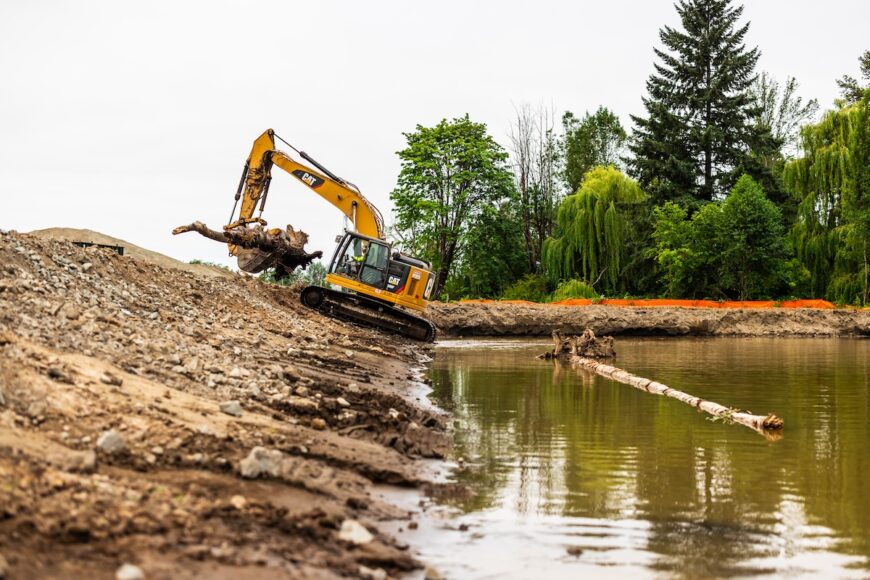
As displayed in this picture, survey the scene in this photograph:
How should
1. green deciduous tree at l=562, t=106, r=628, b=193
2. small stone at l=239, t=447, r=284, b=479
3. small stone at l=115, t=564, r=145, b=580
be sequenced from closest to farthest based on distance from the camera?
1. small stone at l=115, t=564, r=145, b=580
2. small stone at l=239, t=447, r=284, b=479
3. green deciduous tree at l=562, t=106, r=628, b=193

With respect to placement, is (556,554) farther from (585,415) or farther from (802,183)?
(802,183)

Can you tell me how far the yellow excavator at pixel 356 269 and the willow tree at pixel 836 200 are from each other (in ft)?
68.4

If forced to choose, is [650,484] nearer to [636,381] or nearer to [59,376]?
[59,376]

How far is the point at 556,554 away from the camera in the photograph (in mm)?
5629

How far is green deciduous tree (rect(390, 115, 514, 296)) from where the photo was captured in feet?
162

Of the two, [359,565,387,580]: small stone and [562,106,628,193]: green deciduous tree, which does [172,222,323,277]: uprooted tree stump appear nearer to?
[359,565,387,580]: small stone

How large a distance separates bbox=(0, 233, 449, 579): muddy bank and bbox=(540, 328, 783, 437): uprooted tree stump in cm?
370

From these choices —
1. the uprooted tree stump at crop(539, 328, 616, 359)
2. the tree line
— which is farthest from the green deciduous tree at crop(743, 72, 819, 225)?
the uprooted tree stump at crop(539, 328, 616, 359)

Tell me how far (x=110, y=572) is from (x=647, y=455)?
19.9 feet

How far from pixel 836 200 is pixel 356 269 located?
25834 millimetres

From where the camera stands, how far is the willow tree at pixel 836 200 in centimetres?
3791

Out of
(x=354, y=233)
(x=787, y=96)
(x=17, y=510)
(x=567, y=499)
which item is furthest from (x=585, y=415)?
(x=787, y=96)

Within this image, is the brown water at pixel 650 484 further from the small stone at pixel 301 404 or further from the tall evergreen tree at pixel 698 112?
the tall evergreen tree at pixel 698 112

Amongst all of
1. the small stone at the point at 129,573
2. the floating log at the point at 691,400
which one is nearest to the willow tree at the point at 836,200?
the floating log at the point at 691,400
